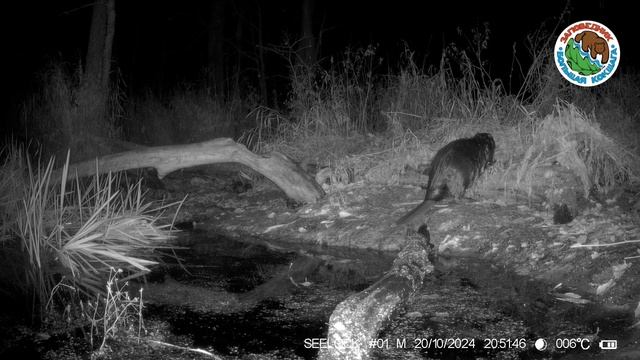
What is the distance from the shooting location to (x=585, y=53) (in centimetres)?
654

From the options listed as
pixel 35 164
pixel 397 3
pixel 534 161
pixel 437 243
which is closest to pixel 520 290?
pixel 437 243

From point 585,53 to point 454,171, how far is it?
2398 mm

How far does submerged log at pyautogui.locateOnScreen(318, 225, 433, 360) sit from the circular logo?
3.24m

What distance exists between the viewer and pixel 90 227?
423 cm

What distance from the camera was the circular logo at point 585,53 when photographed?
250 inches

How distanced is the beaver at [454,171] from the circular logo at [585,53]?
157 cm

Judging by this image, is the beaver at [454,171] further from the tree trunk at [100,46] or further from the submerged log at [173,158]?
the tree trunk at [100,46]

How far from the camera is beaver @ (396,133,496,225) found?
5355 mm

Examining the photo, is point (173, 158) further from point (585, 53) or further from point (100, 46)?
point (585, 53)

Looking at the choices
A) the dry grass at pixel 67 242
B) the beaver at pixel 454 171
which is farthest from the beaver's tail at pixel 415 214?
the dry grass at pixel 67 242

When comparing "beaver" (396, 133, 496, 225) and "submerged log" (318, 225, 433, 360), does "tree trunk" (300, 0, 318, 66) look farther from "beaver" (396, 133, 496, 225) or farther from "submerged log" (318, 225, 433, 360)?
"submerged log" (318, 225, 433, 360)

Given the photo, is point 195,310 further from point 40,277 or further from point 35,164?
point 35,164

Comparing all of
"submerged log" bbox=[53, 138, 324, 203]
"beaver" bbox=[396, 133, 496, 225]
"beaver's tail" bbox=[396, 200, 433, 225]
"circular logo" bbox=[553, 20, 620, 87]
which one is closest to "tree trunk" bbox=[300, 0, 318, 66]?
"circular logo" bbox=[553, 20, 620, 87]

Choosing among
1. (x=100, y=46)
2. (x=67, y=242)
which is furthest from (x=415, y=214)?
(x=100, y=46)
